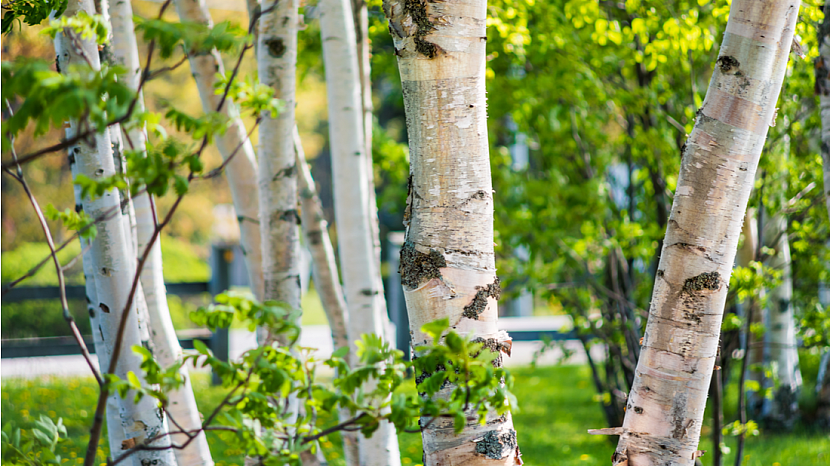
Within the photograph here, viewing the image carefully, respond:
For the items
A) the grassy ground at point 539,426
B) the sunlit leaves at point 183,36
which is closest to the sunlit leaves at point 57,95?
the sunlit leaves at point 183,36

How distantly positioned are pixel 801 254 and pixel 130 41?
5.02 meters

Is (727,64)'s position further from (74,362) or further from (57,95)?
(74,362)

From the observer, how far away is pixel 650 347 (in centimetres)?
166

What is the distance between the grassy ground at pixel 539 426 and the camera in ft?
14.8

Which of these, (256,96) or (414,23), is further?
(414,23)

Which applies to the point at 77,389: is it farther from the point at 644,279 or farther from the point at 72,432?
the point at 644,279

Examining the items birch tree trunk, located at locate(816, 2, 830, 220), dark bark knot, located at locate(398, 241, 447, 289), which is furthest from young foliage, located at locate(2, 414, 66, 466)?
birch tree trunk, located at locate(816, 2, 830, 220)

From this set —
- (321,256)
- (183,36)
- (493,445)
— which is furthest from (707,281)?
(321,256)

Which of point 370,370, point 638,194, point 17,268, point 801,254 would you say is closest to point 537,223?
point 638,194

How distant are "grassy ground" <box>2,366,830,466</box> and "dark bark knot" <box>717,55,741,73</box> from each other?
3.21 m

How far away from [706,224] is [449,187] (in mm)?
687

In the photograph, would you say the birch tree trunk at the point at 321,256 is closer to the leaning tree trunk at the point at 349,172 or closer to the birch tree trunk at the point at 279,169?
the leaning tree trunk at the point at 349,172

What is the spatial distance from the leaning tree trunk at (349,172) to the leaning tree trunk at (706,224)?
148 centimetres

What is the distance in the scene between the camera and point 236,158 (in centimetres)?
287
